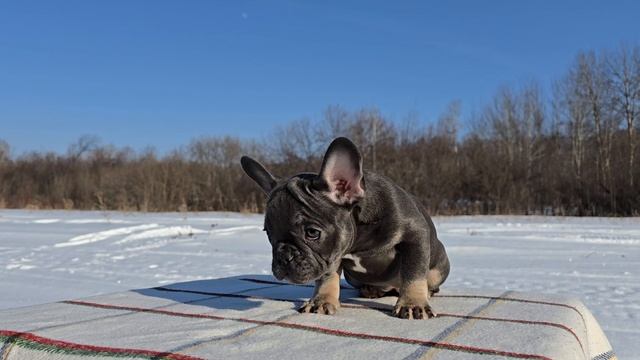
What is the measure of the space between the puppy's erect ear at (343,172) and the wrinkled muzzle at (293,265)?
286mm

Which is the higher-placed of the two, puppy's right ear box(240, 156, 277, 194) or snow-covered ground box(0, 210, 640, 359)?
puppy's right ear box(240, 156, 277, 194)

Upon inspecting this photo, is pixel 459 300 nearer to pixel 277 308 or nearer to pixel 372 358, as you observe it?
pixel 277 308

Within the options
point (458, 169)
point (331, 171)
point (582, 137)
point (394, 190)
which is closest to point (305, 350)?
point (331, 171)

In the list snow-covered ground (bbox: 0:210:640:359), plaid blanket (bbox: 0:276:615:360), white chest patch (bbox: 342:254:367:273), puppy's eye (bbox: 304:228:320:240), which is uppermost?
puppy's eye (bbox: 304:228:320:240)

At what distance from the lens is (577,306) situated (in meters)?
3.05

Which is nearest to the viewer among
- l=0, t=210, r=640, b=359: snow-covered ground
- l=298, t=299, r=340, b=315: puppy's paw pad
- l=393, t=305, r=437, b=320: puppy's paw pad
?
l=393, t=305, r=437, b=320: puppy's paw pad

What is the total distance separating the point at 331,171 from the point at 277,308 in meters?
0.83

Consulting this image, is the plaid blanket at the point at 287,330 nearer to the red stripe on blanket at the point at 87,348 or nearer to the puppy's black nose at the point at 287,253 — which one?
the red stripe on blanket at the point at 87,348

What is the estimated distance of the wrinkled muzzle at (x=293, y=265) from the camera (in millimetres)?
2381

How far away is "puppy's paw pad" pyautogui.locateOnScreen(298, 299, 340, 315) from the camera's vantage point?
107 inches

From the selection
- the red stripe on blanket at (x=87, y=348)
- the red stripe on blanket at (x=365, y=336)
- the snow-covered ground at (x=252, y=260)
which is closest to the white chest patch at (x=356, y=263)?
the red stripe on blanket at (x=365, y=336)

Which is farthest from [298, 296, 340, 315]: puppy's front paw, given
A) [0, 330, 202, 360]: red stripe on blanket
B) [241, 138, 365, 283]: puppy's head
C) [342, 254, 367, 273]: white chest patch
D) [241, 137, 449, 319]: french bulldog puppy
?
[0, 330, 202, 360]: red stripe on blanket

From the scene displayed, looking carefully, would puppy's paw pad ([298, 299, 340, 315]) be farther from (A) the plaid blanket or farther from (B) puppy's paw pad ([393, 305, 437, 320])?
(B) puppy's paw pad ([393, 305, 437, 320])

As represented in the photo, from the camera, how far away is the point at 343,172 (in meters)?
2.47
